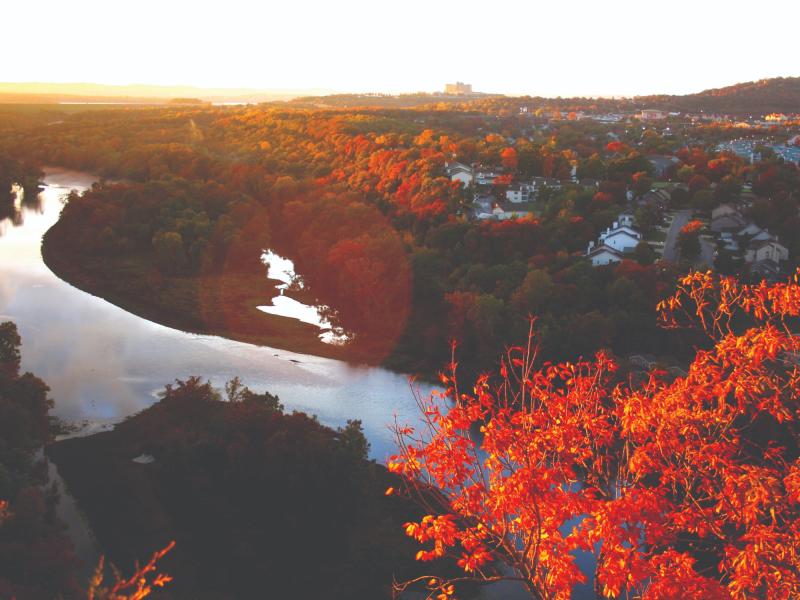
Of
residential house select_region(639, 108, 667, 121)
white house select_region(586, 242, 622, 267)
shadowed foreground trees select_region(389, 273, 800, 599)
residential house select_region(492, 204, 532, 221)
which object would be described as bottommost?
white house select_region(586, 242, 622, 267)

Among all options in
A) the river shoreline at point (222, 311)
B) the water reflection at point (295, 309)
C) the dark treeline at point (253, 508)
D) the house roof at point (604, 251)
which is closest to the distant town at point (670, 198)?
the house roof at point (604, 251)

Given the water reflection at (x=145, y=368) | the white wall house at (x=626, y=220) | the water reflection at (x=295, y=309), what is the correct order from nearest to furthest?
the water reflection at (x=145, y=368) → the water reflection at (x=295, y=309) → the white wall house at (x=626, y=220)

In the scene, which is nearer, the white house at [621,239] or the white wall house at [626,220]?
the white house at [621,239]

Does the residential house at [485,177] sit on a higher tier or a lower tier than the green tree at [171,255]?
higher

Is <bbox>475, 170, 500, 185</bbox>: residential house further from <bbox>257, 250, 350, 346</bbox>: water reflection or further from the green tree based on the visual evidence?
the green tree

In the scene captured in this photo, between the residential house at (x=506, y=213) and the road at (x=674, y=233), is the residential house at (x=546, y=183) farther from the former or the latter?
the road at (x=674, y=233)

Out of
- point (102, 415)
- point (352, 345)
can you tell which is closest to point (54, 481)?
point (102, 415)

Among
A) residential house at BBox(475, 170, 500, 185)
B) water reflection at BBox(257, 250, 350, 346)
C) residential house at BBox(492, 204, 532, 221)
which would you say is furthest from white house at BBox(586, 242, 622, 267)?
residential house at BBox(475, 170, 500, 185)
